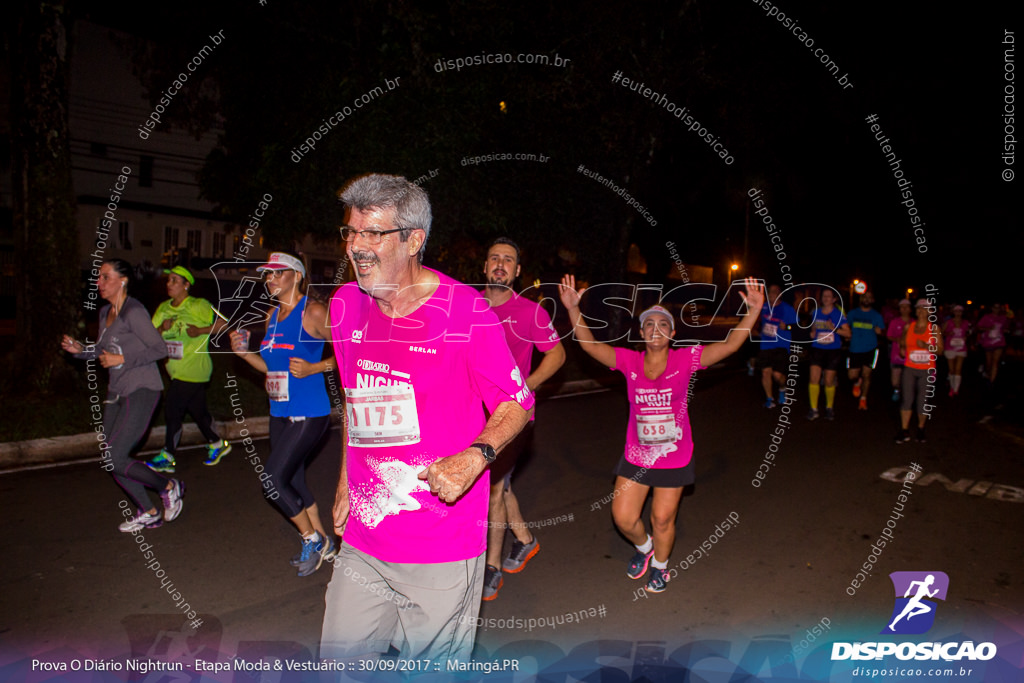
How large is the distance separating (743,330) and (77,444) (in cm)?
725

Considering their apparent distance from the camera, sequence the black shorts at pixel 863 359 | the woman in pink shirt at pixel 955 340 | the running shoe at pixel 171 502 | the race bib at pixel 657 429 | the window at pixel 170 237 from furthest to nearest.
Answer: the window at pixel 170 237 → the woman in pink shirt at pixel 955 340 → the black shorts at pixel 863 359 → the running shoe at pixel 171 502 → the race bib at pixel 657 429

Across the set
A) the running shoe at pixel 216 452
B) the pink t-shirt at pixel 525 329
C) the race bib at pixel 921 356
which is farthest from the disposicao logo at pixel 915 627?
the running shoe at pixel 216 452

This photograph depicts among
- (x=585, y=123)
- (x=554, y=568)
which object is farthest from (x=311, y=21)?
(x=554, y=568)

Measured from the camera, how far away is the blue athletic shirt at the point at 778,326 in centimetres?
1177

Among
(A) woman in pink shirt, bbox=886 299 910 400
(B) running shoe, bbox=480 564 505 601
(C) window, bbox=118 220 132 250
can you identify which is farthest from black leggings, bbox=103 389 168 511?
(C) window, bbox=118 220 132 250

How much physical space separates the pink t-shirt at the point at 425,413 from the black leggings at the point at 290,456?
2180mm

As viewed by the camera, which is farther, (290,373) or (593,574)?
(593,574)

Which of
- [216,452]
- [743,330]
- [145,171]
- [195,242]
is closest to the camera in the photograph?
[743,330]

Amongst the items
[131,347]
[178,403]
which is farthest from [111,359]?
[178,403]

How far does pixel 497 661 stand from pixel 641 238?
142 ft

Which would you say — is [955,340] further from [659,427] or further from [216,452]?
[216,452]

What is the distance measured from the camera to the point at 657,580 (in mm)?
4617

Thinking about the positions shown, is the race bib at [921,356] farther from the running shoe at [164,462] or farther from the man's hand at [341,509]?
the running shoe at [164,462]

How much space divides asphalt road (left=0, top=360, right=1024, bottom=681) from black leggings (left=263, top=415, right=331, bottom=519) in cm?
56
